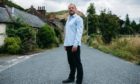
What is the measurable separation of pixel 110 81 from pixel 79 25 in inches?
73.7

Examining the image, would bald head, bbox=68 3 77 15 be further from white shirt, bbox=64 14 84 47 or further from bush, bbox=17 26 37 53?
bush, bbox=17 26 37 53

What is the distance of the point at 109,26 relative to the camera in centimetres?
4634

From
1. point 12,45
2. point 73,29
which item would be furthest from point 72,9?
point 12,45

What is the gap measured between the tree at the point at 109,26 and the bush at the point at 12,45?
62.8 ft

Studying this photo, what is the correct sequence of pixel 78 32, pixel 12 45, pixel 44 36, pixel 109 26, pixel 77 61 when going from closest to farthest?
pixel 78 32, pixel 77 61, pixel 12 45, pixel 44 36, pixel 109 26

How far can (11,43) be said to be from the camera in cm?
2880

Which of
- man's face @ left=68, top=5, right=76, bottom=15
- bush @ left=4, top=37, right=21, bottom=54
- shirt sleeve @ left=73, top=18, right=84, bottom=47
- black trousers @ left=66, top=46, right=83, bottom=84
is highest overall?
man's face @ left=68, top=5, right=76, bottom=15

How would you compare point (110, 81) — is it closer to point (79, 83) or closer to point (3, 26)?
point (79, 83)

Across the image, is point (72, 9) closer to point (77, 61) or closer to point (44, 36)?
point (77, 61)

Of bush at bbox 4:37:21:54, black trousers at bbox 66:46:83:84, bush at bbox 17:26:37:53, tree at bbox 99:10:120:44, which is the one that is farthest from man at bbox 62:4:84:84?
tree at bbox 99:10:120:44

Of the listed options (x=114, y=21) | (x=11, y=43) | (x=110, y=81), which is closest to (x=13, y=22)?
(x=11, y=43)

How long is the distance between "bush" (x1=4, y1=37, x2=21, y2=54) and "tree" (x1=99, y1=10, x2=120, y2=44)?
1914cm

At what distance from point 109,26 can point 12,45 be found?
2107 cm

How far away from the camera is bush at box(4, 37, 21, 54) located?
27438mm
